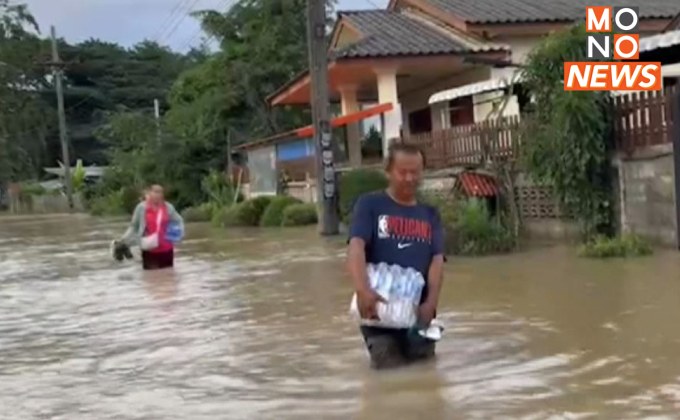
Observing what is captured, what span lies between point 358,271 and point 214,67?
33579mm

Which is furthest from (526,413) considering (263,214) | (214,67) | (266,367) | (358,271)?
(214,67)

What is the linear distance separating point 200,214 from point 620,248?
20706 mm

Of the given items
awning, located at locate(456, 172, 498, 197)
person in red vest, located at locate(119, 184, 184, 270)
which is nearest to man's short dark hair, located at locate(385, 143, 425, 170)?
person in red vest, located at locate(119, 184, 184, 270)

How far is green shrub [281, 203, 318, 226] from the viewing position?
80.9 feet

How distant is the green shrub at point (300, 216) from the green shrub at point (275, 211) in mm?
385

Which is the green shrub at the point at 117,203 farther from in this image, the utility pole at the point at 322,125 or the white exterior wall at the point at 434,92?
the utility pole at the point at 322,125

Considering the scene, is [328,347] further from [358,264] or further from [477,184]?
[477,184]

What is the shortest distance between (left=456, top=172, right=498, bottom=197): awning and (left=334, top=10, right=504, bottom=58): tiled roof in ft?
23.2

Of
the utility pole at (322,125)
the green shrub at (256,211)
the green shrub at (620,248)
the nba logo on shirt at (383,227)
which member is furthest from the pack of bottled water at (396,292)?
the green shrub at (256,211)

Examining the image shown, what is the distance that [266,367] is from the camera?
24.0 ft

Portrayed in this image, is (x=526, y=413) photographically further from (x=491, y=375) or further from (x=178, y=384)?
(x=178, y=384)

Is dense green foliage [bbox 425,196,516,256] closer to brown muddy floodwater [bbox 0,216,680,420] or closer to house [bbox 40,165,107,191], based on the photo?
brown muddy floodwater [bbox 0,216,680,420]

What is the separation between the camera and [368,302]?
6559mm

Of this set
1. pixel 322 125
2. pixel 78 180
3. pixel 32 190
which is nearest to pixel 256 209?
pixel 322 125
